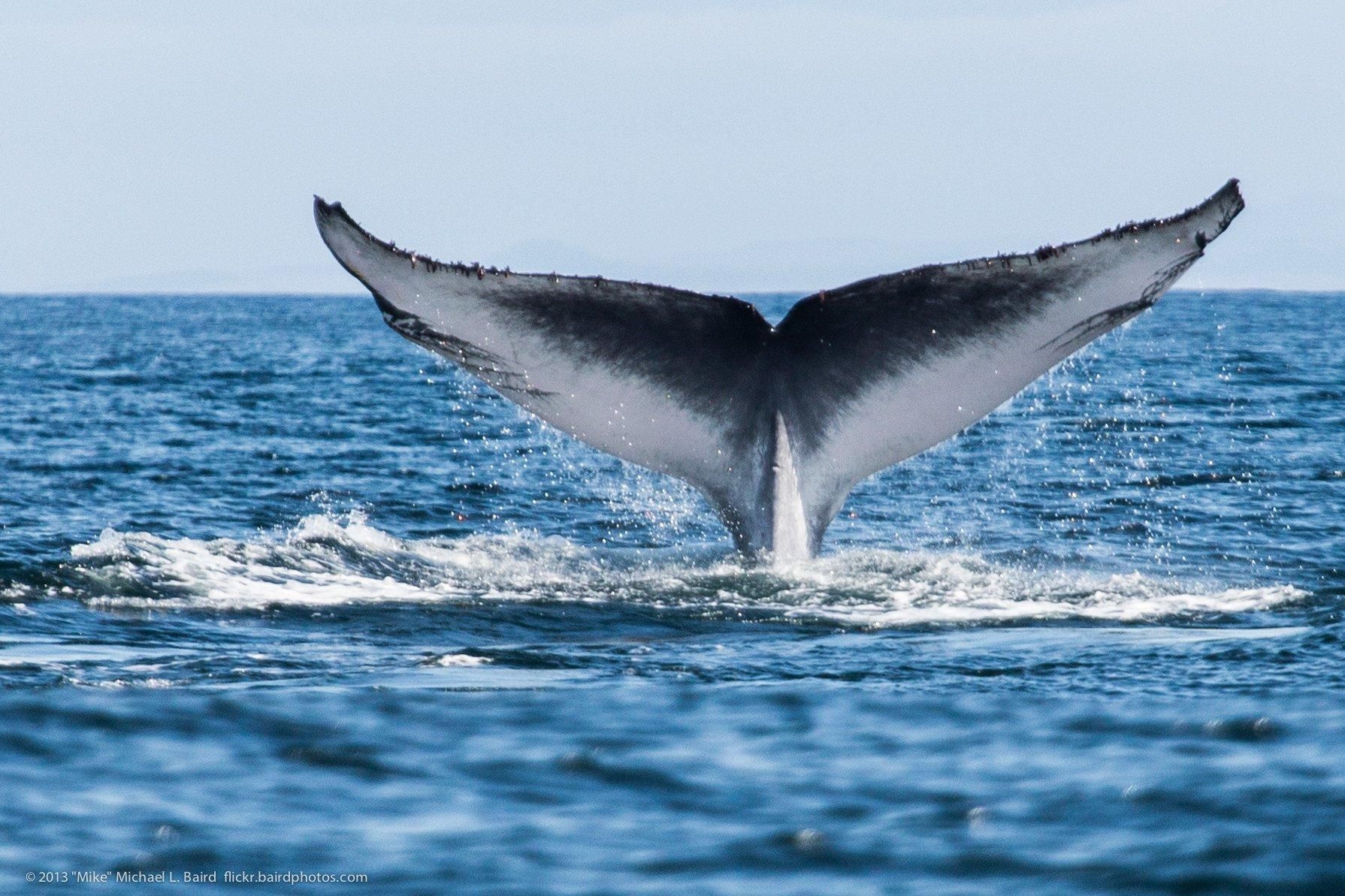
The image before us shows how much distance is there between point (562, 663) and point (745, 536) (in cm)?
202

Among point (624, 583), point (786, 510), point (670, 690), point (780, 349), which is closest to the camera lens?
point (670, 690)

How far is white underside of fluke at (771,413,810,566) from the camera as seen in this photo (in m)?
A: 9.79

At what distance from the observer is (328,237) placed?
8312 millimetres

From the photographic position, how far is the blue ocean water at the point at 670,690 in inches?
229

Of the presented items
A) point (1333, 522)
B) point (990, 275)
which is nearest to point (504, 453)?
point (1333, 522)

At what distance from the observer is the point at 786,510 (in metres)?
9.93

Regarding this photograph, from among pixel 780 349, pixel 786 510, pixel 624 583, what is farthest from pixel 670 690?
pixel 624 583

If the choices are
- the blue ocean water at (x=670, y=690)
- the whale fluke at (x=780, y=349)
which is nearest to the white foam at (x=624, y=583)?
the blue ocean water at (x=670, y=690)

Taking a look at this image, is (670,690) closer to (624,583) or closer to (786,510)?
(786,510)

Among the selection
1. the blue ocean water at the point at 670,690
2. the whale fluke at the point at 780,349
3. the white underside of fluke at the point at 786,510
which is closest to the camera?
the blue ocean water at the point at 670,690

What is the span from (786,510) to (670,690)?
90.5 inches

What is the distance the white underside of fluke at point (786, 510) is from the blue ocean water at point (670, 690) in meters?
0.20

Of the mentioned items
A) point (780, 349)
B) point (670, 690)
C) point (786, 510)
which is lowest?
point (670, 690)

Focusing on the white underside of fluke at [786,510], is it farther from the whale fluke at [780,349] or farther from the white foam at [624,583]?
the white foam at [624,583]
